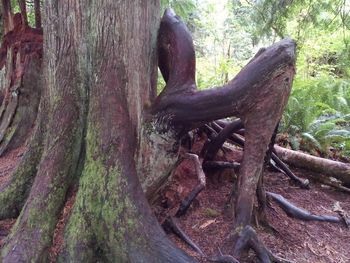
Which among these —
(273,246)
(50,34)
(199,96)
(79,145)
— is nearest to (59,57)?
(50,34)

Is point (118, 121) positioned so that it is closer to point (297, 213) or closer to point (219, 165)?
point (219, 165)

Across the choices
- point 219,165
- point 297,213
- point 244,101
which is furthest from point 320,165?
point 244,101

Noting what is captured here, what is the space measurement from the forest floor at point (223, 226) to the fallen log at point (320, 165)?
0.63 meters

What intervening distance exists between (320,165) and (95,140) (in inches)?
136

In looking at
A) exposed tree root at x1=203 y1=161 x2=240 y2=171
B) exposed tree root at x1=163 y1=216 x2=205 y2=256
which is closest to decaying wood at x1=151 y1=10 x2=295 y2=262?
exposed tree root at x1=163 y1=216 x2=205 y2=256

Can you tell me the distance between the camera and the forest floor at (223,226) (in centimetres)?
319

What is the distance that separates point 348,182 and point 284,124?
2.25m

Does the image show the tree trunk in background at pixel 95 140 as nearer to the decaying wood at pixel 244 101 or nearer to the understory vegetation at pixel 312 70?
the decaying wood at pixel 244 101

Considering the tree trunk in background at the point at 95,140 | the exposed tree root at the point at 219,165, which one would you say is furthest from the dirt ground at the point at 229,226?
the tree trunk in background at the point at 95,140

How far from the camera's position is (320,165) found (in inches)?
202

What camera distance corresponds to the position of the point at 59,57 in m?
3.08

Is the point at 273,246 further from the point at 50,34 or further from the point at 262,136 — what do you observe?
the point at 50,34

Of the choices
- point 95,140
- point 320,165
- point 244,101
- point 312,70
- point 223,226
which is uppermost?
point 312,70

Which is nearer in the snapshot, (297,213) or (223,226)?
(223,226)
